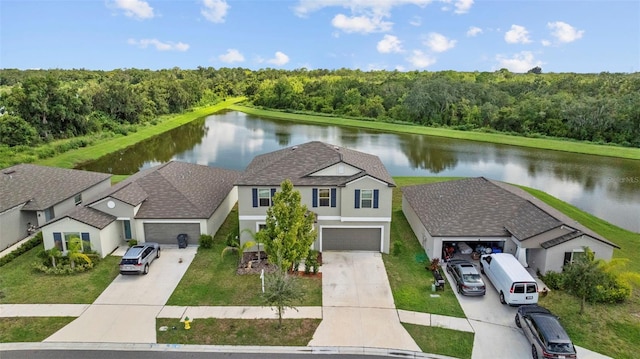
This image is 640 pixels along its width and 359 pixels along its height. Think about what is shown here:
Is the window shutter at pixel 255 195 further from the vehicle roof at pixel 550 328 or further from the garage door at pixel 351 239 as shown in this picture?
the vehicle roof at pixel 550 328

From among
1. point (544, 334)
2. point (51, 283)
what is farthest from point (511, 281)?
point (51, 283)

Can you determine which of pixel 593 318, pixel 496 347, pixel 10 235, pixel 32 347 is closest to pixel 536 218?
pixel 593 318

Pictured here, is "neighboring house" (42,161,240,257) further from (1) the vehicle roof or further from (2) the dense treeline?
(2) the dense treeline

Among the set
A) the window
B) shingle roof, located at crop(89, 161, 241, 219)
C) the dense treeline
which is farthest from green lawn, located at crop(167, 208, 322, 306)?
the dense treeline

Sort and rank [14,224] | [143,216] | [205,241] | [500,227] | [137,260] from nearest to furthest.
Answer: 1. [137,260]
2. [500,227]
3. [205,241]
4. [143,216]
5. [14,224]

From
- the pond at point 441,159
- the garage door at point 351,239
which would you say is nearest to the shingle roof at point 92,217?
the garage door at point 351,239

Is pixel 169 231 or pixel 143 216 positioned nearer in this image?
pixel 143 216

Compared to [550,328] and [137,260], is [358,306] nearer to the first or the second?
[550,328]
